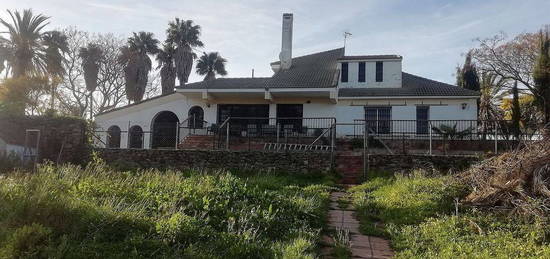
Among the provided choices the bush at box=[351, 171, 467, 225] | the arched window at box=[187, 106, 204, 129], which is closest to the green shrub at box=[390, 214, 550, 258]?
the bush at box=[351, 171, 467, 225]

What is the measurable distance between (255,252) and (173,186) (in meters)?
3.48

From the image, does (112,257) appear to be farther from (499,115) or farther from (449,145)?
(499,115)

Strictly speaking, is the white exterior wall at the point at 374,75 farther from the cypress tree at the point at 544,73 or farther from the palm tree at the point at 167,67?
the palm tree at the point at 167,67

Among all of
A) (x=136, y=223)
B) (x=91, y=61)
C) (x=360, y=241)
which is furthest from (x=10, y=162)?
(x=91, y=61)

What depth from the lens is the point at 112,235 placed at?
201 inches

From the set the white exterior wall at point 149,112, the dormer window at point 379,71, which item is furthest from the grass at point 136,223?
the dormer window at point 379,71

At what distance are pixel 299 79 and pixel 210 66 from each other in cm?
2051

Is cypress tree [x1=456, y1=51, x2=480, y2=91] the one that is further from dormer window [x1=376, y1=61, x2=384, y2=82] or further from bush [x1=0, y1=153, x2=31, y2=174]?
bush [x1=0, y1=153, x2=31, y2=174]

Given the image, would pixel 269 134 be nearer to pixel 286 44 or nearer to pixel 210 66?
pixel 286 44

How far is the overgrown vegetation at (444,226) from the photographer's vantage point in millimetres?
5719

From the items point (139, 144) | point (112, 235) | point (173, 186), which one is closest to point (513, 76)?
point (139, 144)

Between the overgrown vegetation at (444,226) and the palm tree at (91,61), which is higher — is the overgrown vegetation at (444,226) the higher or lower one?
the lower one

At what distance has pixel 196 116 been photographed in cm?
2522

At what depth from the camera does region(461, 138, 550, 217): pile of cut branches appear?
7.24 meters
